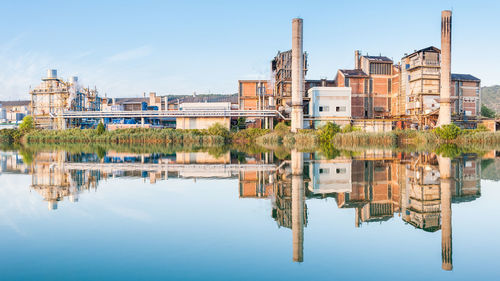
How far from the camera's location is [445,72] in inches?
1316

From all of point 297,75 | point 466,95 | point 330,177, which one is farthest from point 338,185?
point 466,95

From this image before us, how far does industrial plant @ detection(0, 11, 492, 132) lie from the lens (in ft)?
118

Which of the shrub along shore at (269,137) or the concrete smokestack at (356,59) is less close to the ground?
the concrete smokestack at (356,59)

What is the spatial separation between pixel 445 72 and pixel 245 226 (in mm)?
32985

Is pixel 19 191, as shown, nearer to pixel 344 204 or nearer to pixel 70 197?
pixel 70 197

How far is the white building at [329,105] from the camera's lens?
126 ft

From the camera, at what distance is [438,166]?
13.7m

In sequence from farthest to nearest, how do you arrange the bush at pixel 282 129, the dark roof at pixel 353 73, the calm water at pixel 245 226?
the dark roof at pixel 353 73 < the bush at pixel 282 129 < the calm water at pixel 245 226

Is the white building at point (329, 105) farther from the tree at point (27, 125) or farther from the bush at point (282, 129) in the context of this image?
the tree at point (27, 125)

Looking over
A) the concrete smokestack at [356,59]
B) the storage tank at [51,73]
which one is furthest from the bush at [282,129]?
the storage tank at [51,73]

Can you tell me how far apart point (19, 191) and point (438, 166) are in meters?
13.1

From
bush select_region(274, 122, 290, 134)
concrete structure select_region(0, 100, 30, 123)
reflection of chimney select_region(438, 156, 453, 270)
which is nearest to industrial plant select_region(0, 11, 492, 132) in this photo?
bush select_region(274, 122, 290, 134)

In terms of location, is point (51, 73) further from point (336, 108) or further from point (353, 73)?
point (353, 73)

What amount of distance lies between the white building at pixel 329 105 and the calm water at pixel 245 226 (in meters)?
26.9
